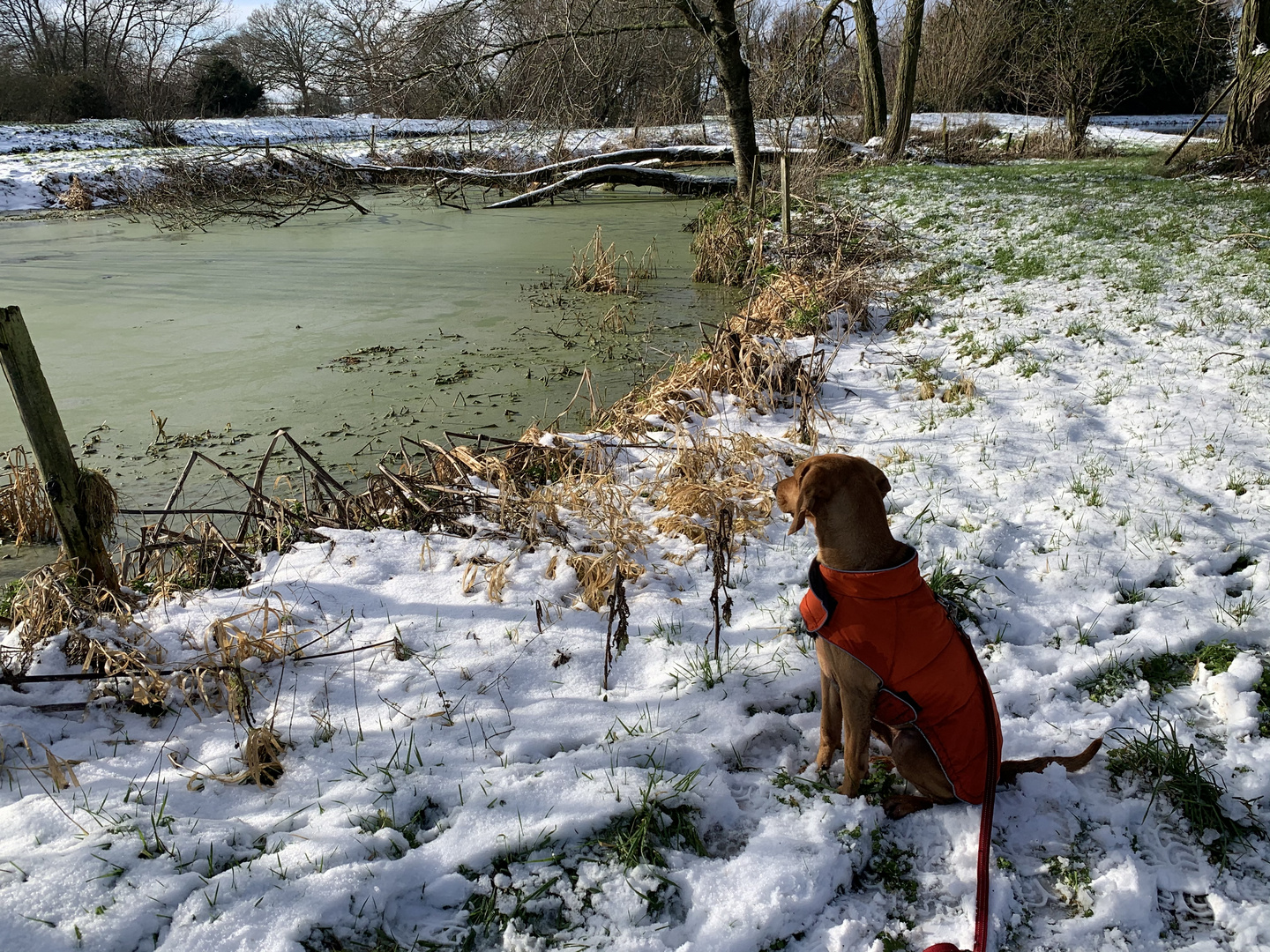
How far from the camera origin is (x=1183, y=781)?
2.36 meters

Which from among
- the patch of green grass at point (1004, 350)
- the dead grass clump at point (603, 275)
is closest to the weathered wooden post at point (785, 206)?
the dead grass clump at point (603, 275)

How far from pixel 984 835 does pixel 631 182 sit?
17.2 m

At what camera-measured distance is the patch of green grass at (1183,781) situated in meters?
2.24

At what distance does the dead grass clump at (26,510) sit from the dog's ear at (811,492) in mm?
5010

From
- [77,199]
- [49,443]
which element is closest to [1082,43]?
[49,443]

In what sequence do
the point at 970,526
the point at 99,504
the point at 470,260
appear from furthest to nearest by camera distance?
the point at 470,260
the point at 970,526
the point at 99,504

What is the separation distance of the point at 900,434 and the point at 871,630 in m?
3.26

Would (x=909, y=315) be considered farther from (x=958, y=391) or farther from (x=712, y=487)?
(x=712, y=487)

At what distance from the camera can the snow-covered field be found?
2.09m

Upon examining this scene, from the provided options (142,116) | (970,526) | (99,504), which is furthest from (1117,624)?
(142,116)

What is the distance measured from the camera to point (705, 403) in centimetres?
601

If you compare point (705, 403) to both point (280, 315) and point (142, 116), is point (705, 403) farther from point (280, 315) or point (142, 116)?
point (142, 116)

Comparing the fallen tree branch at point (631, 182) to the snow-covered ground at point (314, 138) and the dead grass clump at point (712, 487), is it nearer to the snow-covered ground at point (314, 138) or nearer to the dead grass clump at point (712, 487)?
the snow-covered ground at point (314, 138)

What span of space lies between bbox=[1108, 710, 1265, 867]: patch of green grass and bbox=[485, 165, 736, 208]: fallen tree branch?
15.8 meters
